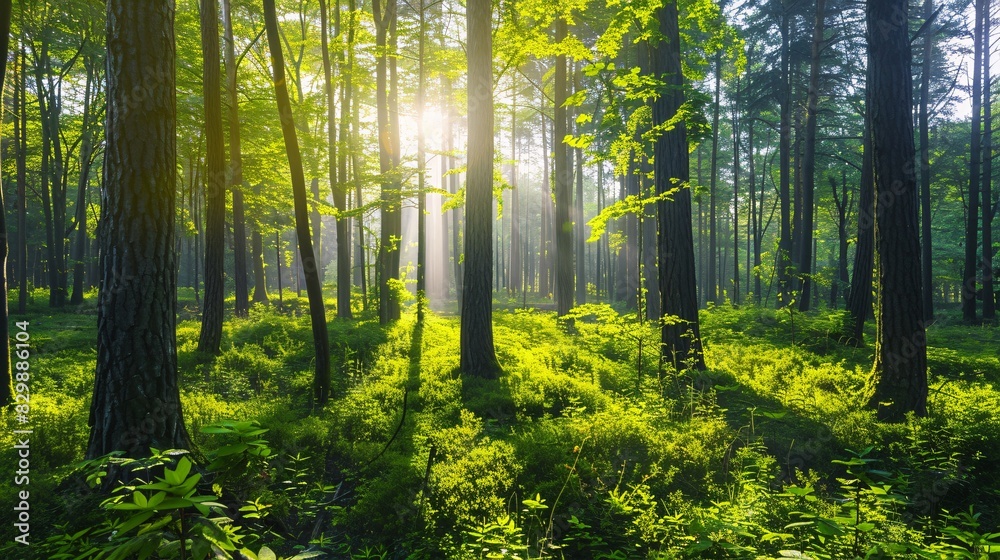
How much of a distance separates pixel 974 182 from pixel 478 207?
19.6 metres

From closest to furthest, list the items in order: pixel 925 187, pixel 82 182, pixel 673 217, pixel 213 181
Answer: pixel 673 217 < pixel 213 181 < pixel 82 182 < pixel 925 187

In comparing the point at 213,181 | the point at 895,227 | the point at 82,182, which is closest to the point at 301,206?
the point at 213,181

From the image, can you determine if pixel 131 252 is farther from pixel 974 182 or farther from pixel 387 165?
pixel 974 182

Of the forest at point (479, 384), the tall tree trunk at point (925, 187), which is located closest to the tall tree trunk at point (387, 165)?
the forest at point (479, 384)

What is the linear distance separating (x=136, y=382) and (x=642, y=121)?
850 centimetres

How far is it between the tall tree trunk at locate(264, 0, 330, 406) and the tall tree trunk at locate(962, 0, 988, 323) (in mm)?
20349

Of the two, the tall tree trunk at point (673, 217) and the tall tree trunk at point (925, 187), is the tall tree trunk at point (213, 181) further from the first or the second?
the tall tree trunk at point (925, 187)

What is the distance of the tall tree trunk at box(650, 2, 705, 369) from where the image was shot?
800 centimetres

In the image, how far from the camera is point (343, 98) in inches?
651

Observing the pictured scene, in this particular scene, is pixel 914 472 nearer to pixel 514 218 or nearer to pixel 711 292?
pixel 711 292

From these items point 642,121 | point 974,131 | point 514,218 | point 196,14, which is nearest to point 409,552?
point 642,121

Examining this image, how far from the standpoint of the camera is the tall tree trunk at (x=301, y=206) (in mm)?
6566

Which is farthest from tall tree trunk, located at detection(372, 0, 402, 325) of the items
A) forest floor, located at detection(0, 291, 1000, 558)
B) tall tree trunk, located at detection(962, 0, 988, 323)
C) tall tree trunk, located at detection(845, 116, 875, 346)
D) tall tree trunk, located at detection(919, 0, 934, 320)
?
tall tree trunk, located at detection(962, 0, 988, 323)

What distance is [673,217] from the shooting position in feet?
26.8
